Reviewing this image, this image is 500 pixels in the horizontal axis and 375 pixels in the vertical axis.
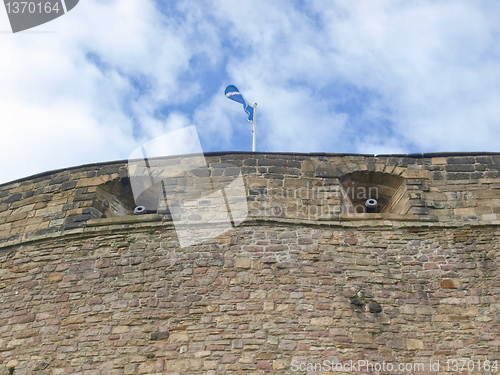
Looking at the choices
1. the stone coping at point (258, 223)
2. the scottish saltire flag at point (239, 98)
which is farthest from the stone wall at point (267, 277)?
the scottish saltire flag at point (239, 98)

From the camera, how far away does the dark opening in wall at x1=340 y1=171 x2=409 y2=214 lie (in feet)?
26.6

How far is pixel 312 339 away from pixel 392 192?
2.66 metres

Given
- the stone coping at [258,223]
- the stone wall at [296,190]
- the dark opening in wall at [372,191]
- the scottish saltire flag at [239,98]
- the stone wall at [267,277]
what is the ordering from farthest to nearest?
1. the scottish saltire flag at [239,98]
2. the dark opening in wall at [372,191]
3. the stone wall at [296,190]
4. the stone coping at [258,223]
5. the stone wall at [267,277]

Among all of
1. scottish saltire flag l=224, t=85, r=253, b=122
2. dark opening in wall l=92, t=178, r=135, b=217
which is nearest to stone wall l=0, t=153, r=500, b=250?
dark opening in wall l=92, t=178, r=135, b=217

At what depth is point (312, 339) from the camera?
660 centimetres

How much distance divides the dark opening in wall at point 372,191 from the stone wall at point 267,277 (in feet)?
0.32

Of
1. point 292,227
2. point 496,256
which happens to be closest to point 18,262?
point 292,227

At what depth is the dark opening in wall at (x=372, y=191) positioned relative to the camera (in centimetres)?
809

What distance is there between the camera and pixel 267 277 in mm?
7098

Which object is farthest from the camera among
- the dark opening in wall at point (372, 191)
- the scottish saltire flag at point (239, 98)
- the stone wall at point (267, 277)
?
the scottish saltire flag at point (239, 98)

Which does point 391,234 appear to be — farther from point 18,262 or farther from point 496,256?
point 18,262

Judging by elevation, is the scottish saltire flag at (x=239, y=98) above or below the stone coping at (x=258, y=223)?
above

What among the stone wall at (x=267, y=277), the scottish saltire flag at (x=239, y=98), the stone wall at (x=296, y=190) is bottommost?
the stone wall at (x=267, y=277)

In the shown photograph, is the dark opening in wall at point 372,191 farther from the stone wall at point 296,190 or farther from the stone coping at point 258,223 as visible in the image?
the stone coping at point 258,223
